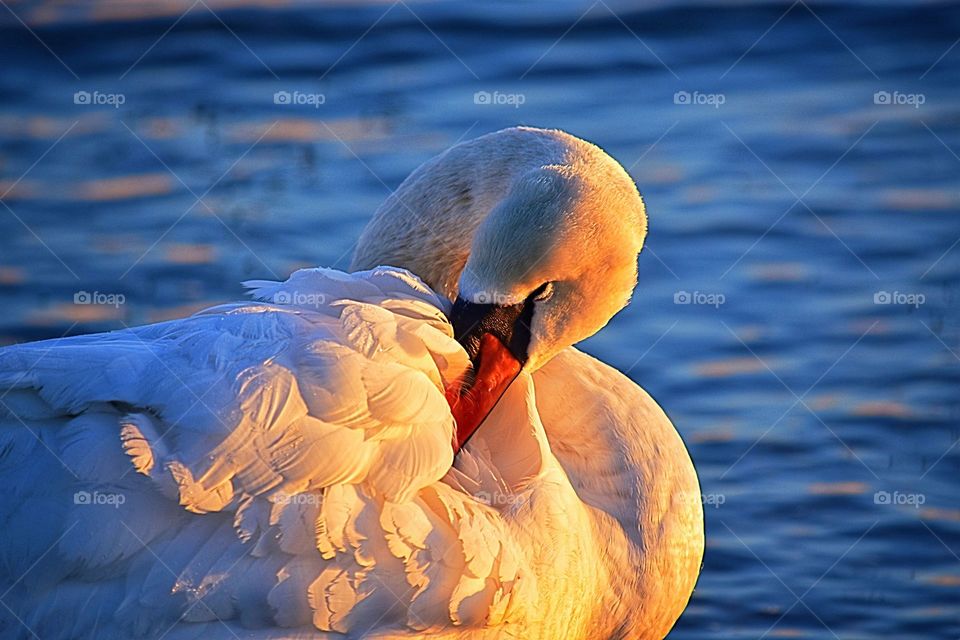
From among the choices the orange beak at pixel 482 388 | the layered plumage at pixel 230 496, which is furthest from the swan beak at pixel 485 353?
the layered plumage at pixel 230 496

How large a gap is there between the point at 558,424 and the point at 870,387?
8.20 ft

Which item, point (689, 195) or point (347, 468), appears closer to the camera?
point (347, 468)

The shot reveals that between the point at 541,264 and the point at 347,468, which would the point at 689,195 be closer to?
the point at 541,264

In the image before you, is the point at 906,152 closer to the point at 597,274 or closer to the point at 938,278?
the point at 938,278

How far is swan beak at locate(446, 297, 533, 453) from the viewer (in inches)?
198

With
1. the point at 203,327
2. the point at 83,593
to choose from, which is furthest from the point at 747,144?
the point at 83,593

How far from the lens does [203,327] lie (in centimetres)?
484

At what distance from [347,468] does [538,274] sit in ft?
3.28

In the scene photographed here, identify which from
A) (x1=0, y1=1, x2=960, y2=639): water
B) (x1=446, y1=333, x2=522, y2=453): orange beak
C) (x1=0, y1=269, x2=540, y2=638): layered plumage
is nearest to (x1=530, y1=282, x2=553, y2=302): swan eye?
(x1=446, y1=333, x2=522, y2=453): orange beak

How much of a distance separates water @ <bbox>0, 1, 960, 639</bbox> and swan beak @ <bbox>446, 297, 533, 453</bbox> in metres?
1.62

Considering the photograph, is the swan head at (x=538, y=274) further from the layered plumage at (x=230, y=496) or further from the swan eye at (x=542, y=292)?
the layered plumage at (x=230, y=496)

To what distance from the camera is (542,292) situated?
17.1ft

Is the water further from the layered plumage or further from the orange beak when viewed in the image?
the layered plumage

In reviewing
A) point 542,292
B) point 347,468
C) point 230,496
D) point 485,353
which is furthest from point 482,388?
point 230,496
